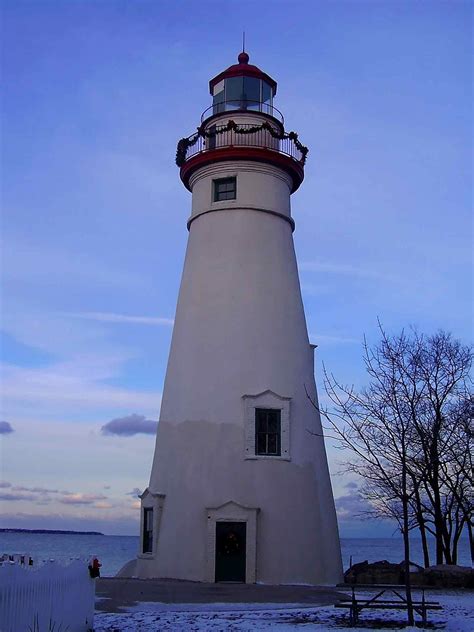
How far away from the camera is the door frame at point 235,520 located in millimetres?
20609

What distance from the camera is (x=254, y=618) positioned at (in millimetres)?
14086

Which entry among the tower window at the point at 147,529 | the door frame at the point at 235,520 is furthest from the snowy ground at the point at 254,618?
the tower window at the point at 147,529

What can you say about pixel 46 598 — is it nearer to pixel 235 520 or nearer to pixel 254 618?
pixel 254 618

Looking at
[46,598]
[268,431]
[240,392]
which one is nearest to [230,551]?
[268,431]

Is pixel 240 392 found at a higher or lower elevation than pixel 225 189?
lower

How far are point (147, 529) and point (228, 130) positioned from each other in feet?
39.8

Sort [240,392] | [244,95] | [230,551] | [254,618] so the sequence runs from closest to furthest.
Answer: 1. [254,618]
2. [230,551]
3. [240,392]
4. [244,95]

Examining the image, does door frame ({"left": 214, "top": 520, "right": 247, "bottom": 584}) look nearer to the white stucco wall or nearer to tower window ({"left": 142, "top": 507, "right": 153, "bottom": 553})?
the white stucco wall

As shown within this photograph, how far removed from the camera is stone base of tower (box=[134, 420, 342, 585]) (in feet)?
68.2

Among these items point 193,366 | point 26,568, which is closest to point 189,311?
point 193,366

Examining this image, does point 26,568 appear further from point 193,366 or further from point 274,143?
point 274,143

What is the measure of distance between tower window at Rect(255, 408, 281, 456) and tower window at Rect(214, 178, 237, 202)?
262 inches

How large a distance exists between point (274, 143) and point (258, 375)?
7480 millimetres

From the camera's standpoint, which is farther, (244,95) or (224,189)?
(244,95)
